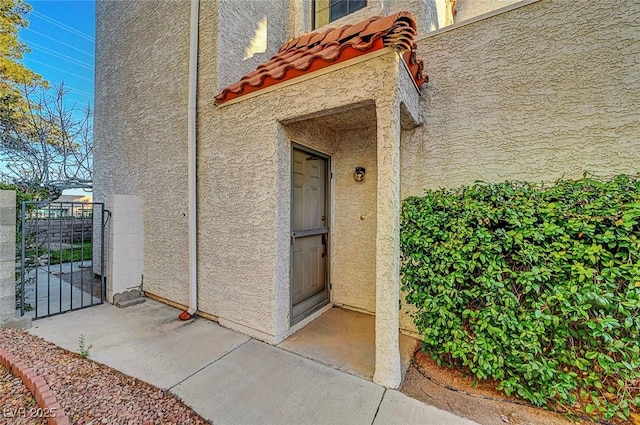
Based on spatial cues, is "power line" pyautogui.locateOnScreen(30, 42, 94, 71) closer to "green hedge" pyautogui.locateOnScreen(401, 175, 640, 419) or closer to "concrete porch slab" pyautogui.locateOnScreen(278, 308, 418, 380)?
"concrete porch slab" pyautogui.locateOnScreen(278, 308, 418, 380)

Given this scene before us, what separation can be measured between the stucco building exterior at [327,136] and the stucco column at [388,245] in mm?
17

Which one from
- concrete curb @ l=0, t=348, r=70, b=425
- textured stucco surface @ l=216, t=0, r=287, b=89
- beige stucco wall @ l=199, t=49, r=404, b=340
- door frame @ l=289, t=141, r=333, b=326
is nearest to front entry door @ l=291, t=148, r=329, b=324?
door frame @ l=289, t=141, r=333, b=326

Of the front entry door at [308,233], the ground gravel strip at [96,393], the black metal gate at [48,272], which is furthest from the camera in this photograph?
the black metal gate at [48,272]

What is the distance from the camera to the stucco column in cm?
319

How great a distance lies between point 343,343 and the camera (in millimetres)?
4258

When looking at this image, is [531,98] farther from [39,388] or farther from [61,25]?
[61,25]

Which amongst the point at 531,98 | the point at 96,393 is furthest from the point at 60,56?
the point at 531,98

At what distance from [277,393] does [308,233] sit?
2676 millimetres

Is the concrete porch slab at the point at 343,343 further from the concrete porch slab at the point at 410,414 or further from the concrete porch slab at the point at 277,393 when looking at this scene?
the concrete porch slab at the point at 410,414

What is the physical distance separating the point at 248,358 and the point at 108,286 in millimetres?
4391

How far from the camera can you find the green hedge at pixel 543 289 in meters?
2.59

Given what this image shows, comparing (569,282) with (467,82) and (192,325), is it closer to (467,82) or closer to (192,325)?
(467,82)

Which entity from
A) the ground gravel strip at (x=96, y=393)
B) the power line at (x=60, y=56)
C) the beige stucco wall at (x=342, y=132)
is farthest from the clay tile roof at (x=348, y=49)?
the power line at (x=60, y=56)

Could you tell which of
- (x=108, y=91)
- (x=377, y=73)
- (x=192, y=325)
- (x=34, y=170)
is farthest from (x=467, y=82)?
(x=34, y=170)
